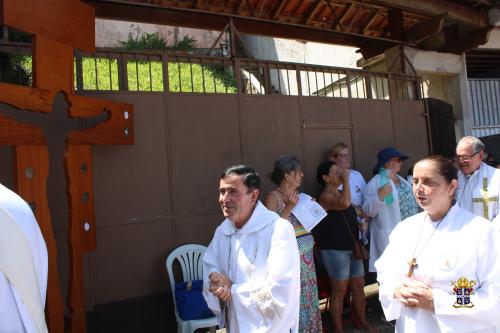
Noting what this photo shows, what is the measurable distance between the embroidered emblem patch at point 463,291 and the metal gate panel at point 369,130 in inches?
139

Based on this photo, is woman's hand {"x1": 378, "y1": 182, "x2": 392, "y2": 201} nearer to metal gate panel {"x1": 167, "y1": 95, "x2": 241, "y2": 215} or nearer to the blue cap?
the blue cap

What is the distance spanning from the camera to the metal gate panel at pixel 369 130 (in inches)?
222

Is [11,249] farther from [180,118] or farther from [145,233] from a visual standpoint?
[180,118]

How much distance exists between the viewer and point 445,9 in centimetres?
643

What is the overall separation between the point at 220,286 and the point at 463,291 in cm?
123

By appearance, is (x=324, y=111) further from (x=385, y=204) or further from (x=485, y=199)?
(x=485, y=199)

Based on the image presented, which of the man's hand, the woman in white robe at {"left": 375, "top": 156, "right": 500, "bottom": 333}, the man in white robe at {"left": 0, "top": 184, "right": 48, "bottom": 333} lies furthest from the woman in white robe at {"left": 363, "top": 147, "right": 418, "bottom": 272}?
the man in white robe at {"left": 0, "top": 184, "right": 48, "bottom": 333}

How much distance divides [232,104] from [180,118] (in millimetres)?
624

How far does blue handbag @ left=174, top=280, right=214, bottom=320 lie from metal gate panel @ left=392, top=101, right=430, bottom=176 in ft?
12.2

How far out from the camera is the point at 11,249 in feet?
5.48

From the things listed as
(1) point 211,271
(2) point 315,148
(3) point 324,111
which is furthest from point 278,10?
(1) point 211,271

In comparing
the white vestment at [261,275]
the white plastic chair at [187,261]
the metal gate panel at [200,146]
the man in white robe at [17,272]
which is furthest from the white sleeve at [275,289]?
the metal gate panel at [200,146]

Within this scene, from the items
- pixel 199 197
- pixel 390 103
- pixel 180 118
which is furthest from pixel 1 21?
pixel 390 103

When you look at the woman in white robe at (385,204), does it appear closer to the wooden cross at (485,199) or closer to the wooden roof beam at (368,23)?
the wooden cross at (485,199)
